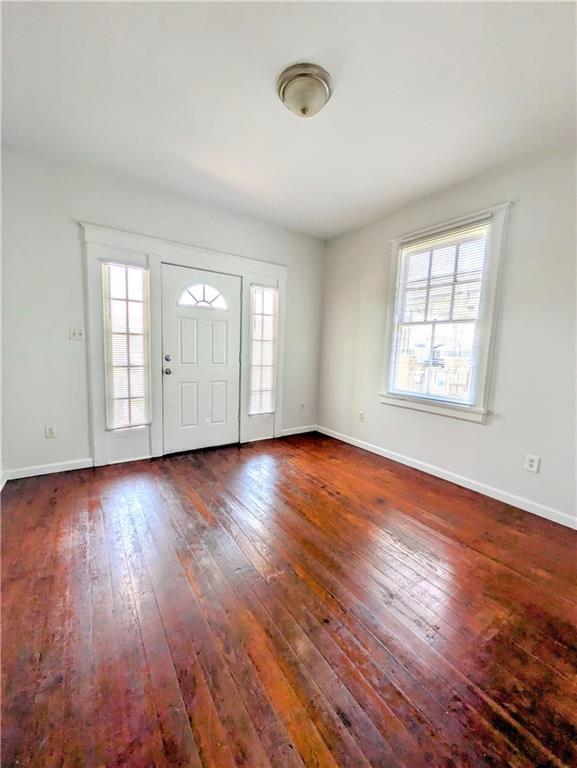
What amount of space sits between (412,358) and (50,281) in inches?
135

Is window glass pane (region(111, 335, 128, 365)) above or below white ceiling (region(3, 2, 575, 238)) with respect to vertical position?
below

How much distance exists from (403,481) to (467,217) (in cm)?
242

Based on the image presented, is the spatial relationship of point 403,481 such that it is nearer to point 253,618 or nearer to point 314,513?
point 314,513

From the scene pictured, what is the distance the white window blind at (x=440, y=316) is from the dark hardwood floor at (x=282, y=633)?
1177 mm

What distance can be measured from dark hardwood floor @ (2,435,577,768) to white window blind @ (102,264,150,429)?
88cm

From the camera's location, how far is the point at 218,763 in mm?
920

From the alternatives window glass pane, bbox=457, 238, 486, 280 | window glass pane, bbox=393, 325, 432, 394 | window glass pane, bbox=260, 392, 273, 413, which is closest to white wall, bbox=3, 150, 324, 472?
window glass pane, bbox=260, 392, 273, 413

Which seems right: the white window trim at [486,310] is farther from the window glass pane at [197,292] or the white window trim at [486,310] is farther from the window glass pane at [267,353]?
the window glass pane at [197,292]

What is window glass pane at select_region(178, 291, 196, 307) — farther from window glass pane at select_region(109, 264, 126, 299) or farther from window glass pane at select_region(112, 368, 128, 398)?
window glass pane at select_region(112, 368, 128, 398)

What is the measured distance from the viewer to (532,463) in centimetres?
246

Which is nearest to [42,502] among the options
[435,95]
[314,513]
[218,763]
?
[314,513]

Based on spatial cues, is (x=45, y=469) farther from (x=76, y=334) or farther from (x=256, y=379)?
(x=256, y=379)

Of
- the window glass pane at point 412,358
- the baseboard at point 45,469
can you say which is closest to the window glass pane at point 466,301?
the window glass pane at point 412,358

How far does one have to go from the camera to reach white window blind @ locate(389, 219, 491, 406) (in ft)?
9.04
